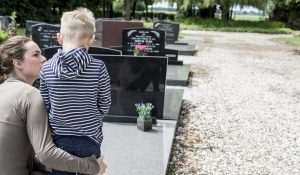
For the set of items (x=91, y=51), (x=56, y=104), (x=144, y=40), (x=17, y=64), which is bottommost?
(x=144, y=40)

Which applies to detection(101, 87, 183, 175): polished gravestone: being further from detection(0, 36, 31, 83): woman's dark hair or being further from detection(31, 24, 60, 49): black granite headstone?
detection(31, 24, 60, 49): black granite headstone

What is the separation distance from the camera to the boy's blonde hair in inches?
79.0

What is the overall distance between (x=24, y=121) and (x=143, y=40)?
7840mm

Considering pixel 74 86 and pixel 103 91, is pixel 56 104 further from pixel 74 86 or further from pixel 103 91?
pixel 103 91

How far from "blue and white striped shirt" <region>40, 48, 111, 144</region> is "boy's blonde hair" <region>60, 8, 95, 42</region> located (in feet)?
0.22

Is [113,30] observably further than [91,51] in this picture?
Yes

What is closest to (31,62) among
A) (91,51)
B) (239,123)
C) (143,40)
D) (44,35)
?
(91,51)

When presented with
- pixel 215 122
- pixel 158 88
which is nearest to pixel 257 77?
pixel 215 122

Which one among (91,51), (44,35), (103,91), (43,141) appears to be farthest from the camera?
(44,35)

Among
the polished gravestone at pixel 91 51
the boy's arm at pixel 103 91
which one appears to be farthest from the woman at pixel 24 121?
the polished gravestone at pixel 91 51

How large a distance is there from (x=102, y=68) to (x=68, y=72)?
0.57ft

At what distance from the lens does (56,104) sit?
2.06 metres

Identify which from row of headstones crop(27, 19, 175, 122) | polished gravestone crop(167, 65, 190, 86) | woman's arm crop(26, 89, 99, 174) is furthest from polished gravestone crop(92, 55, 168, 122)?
woman's arm crop(26, 89, 99, 174)

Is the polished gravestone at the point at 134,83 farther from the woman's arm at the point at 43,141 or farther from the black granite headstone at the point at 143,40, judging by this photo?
the woman's arm at the point at 43,141
